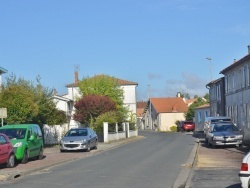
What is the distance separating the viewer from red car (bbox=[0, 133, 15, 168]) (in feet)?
63.1

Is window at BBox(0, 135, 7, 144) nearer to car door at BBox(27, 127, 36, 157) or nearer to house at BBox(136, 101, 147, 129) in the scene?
car door at BBox(27, 127, 36, 157)

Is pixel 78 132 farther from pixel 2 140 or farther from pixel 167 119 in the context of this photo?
pixel 167 119

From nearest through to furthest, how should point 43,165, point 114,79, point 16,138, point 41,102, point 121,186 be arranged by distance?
point 121,186 < point 43,165 < point 16,138 < point 41,102 < point 114,79

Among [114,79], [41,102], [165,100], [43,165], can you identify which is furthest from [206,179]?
[165,100]

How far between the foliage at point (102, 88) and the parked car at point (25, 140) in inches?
1665

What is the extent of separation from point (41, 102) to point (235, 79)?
20155 mm

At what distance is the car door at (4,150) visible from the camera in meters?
19.1

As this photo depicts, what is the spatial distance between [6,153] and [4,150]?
22 centimetres

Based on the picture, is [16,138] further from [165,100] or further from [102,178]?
[165,100]

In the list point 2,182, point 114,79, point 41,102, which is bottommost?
point 2,182

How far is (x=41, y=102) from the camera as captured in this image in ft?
120

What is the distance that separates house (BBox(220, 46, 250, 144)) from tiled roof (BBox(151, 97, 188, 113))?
47.6m

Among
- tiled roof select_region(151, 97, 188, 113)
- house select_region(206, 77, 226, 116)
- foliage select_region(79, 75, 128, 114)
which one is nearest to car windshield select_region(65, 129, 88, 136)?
house select_region(206, 77, 226, 116)

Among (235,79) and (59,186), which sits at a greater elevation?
(235,79)
